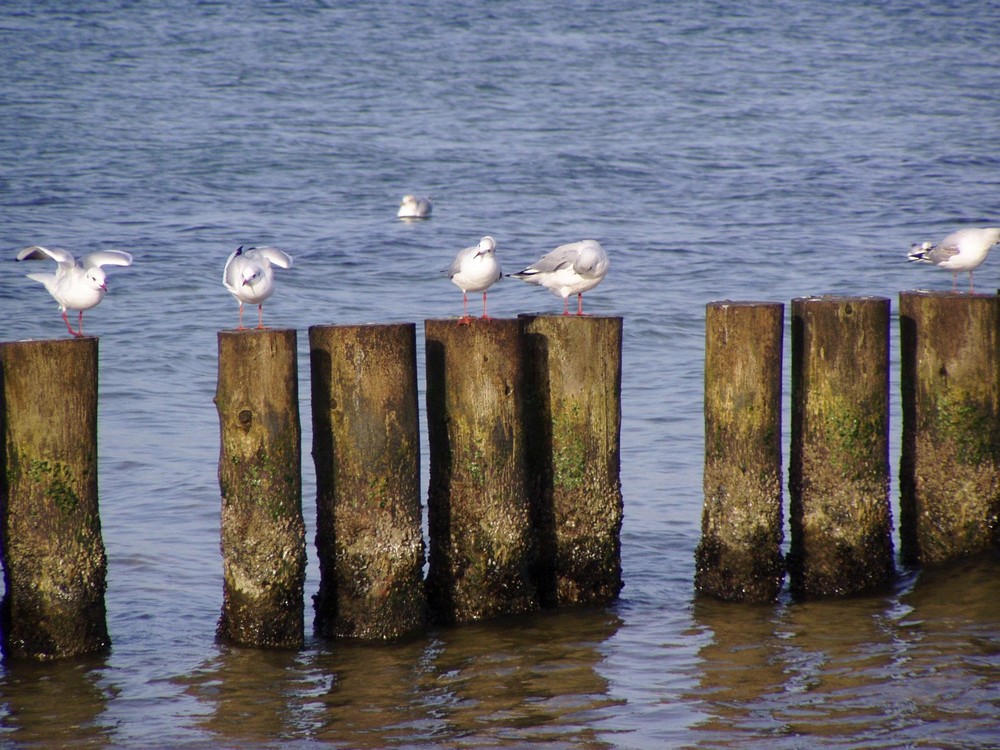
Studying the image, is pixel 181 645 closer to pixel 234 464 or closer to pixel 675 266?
pixel 234 464

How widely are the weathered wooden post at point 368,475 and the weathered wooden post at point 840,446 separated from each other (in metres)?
2.24

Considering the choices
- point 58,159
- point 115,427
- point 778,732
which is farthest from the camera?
point 58,159

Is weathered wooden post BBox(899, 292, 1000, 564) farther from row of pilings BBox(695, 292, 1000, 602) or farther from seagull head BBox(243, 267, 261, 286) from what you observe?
seagull head BBox(243, 267, 261, 286)

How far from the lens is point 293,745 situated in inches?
226

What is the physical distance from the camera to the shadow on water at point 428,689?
5.87 meters

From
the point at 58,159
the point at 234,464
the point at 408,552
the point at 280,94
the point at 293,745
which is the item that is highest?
the point at 280,94

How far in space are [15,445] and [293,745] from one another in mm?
2081

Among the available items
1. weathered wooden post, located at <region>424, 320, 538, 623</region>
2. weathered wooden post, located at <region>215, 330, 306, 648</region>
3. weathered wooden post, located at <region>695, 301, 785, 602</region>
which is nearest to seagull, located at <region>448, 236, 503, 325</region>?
weathered wooden post, located at <region>424, 320, 538, 623</region>

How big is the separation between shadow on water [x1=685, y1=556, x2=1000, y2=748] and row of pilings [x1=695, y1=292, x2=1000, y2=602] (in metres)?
0.22

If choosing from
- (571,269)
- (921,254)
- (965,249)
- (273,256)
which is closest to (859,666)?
(571,269)

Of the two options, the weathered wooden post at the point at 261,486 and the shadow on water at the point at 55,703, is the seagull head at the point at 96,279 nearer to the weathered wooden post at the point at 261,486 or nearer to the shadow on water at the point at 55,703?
the weathered wooden post at the point at 261,486

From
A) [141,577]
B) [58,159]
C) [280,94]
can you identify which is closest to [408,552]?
[141,577]

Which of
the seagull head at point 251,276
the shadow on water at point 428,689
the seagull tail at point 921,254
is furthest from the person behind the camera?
the seagull tail at point 921,254

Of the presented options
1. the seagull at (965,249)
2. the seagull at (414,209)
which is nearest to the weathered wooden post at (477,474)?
the seagull at (965,249)
